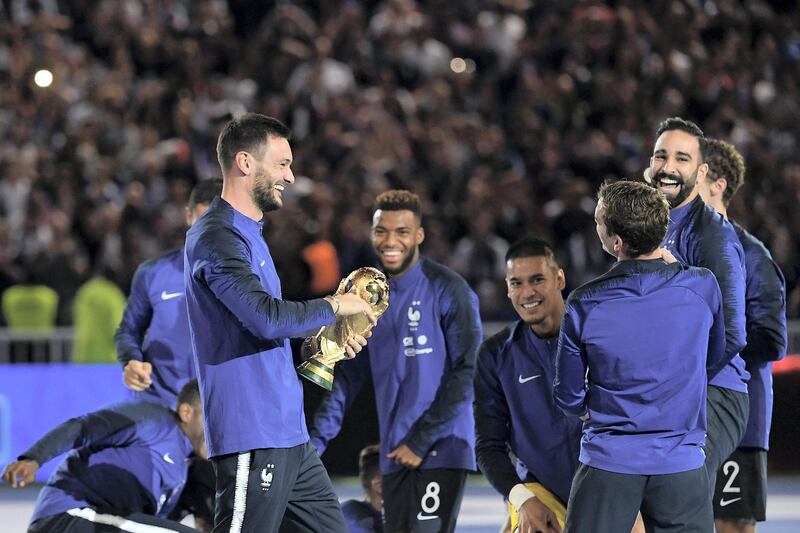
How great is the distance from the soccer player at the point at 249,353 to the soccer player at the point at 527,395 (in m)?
1.10

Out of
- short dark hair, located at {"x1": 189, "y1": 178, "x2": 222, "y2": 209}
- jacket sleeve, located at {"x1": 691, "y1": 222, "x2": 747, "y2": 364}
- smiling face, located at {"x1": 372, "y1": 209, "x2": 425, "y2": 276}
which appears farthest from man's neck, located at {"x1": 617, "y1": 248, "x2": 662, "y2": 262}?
short dark hair, located at {"x1": 189, "y1": 178, "x2": 222, "y2": 209}

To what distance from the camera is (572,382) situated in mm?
4855

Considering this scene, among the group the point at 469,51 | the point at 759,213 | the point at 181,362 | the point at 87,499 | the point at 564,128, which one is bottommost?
the point at 87,499

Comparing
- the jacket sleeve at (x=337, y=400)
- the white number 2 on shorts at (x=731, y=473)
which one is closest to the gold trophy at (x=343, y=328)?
the jacket sleeve at (x=337, y=400)

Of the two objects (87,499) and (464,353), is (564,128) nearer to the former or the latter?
(464,353)

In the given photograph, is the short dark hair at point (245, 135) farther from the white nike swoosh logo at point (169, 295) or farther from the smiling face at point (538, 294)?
the white nike swoosh logo at point (169, 295)

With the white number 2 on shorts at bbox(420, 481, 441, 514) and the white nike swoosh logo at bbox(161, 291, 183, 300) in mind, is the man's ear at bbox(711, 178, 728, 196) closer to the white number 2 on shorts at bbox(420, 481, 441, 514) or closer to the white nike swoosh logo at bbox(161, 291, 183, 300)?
the white number 2 on shorts at bbox(420, 481, 441, 514)

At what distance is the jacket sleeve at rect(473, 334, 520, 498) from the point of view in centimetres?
592

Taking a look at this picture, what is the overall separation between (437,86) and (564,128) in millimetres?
1523

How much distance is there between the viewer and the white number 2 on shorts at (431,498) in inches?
263

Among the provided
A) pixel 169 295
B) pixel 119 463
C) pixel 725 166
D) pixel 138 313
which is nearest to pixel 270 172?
pixel 119 463

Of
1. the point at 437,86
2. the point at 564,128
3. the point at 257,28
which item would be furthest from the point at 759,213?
the point at 257,28

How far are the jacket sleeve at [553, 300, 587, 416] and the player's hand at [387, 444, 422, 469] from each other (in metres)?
1.84

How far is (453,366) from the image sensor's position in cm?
685
